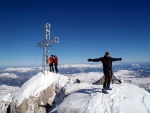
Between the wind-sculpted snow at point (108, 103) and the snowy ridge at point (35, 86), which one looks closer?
the wind-sculpted snow at point (108, 103)

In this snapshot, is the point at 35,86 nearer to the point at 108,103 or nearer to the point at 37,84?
the point at 37,84

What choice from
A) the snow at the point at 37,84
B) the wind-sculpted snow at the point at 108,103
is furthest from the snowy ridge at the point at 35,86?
the wind-sculpted snow at the point at 108,103

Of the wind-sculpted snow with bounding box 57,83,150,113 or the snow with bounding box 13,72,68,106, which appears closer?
the wind-sculpted snow with bounding box 57,83,150,113

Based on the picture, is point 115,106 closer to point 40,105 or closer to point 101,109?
point 101,109

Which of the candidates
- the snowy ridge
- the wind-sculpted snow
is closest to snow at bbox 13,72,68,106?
the snowy ridge

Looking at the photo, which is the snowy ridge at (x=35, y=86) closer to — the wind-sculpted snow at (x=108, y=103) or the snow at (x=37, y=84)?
the snow at (x=37, y=84)

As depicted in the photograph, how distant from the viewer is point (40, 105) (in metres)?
25.7

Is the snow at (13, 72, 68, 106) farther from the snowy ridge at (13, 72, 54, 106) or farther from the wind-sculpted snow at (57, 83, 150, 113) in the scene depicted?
the wind-sculpted snow at (57, 83, 150, 113)

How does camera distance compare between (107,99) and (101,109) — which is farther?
(107,99)

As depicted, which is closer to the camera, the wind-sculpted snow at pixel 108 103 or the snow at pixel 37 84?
the wind-sculpted snow at pixel 108 103

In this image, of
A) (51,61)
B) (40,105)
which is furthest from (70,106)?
(51,61)

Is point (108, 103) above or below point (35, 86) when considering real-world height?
below

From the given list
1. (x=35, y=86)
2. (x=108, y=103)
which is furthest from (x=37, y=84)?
(x=108, y=103)

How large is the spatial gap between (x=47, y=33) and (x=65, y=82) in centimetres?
812
